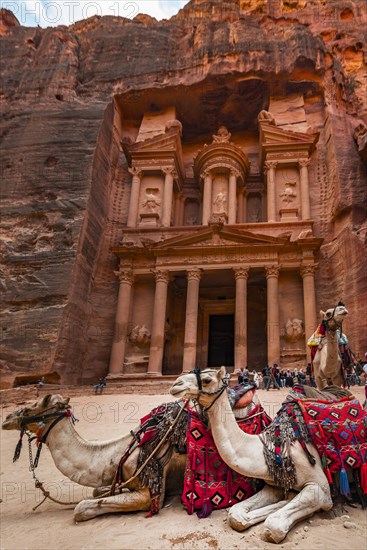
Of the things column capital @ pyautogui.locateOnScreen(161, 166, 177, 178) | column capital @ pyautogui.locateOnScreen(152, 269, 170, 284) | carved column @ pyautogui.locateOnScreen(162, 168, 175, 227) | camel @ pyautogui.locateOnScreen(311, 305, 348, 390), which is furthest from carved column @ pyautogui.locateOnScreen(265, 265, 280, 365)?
camel @ pyautogui.locateOnScreen(311, 305, 348, 390)

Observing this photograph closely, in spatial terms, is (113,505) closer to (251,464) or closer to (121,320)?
(251,464)

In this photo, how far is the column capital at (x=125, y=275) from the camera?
23.0 m

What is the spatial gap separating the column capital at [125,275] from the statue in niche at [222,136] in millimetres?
10789

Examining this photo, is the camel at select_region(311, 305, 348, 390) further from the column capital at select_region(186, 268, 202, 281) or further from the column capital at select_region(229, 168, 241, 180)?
the column capital at select_region(229, 168, 241, 180)

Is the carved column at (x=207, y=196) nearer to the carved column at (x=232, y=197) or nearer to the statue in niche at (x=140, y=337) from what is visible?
the carved column at (x=232, y=197)

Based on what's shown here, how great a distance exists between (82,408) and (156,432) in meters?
8.75

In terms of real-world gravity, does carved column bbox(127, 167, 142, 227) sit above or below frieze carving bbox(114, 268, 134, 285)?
above

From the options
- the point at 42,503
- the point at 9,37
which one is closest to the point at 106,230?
the point at 9,37

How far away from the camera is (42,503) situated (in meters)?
5.71

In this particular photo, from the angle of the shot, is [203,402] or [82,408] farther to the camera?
[82,408]

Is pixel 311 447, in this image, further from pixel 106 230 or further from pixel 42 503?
pixel 106 230

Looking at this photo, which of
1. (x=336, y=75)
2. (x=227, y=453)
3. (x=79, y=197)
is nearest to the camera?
(x=227, y=453)

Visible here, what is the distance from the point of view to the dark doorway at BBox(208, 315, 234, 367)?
2442cm

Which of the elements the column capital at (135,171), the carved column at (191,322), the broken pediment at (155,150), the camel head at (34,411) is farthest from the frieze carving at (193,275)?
the camel head at (34,411)
